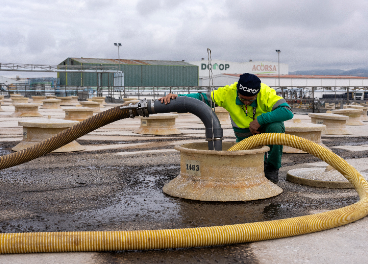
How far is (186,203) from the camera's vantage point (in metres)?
4.25

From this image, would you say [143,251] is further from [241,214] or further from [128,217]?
[241,214]

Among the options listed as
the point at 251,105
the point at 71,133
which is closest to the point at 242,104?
the point at 251,105

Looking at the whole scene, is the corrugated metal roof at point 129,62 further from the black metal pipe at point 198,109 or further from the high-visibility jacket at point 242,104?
the black metal pipe at point 198,109

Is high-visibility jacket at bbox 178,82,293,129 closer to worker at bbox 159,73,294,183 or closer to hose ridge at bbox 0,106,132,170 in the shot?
worker at bbox 159,73,294,183

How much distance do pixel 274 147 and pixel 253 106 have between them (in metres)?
0.63

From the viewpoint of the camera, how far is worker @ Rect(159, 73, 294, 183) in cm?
463

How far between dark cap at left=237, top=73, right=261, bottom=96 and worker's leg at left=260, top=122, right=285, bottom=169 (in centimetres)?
54

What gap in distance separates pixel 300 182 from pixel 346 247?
89.6 inches

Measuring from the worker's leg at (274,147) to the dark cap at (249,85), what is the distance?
1.78ft

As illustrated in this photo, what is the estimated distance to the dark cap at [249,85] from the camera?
455 cm

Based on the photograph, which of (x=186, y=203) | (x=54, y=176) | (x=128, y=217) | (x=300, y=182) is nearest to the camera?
(x=128, y=217)

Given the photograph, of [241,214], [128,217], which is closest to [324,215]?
[241,214]

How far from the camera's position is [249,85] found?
455cm

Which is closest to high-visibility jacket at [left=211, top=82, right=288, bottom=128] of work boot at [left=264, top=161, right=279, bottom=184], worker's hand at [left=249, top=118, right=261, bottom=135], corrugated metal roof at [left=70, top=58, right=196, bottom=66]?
worker's hand at [left=249, top=118, right=261, bottom=135]
